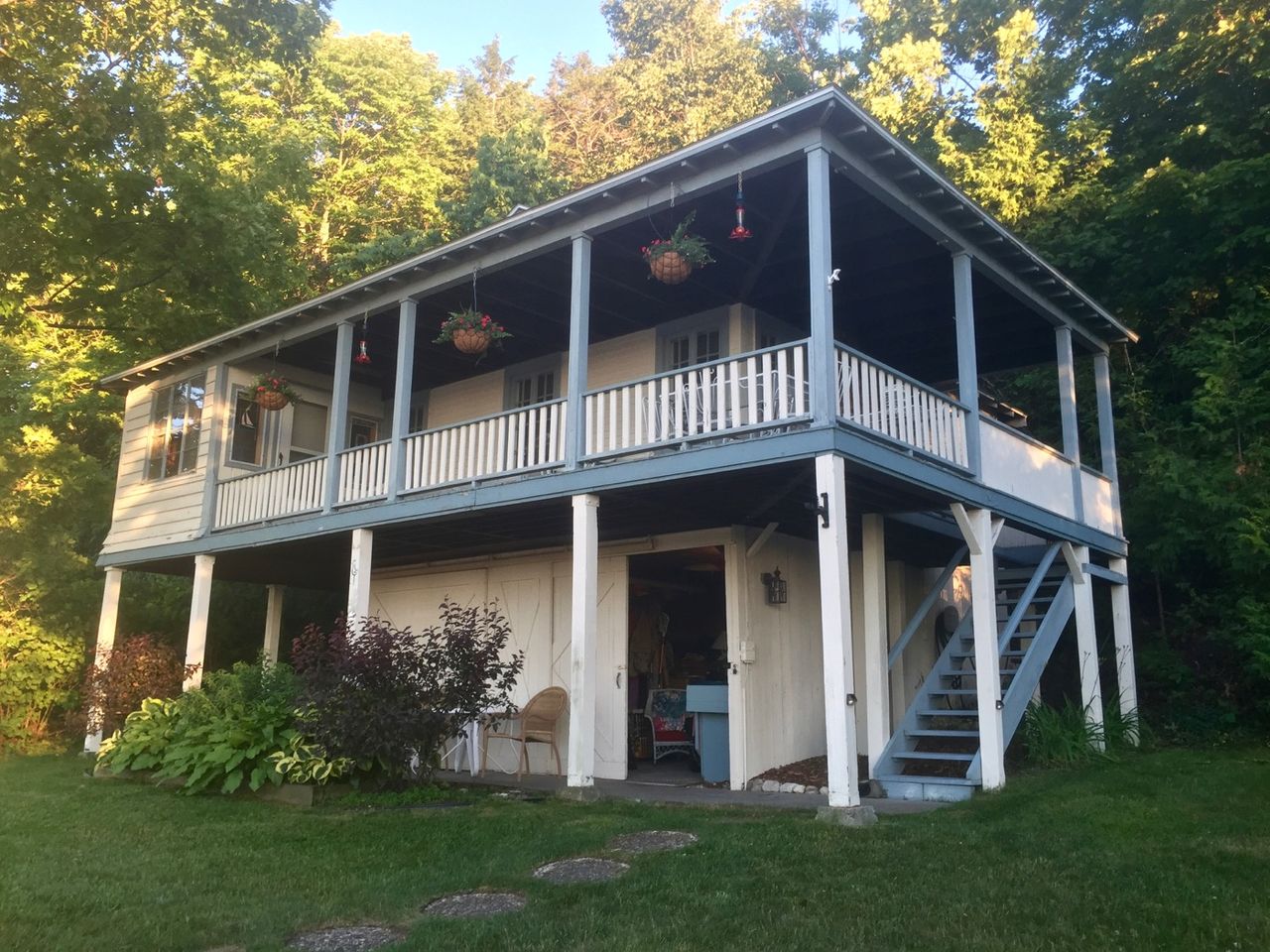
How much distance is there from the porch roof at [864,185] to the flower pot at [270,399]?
855 mm

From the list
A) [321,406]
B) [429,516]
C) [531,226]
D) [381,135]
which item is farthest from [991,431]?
[381,135]

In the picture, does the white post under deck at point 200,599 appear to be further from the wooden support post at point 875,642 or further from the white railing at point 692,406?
the wooden support post at point 875,642

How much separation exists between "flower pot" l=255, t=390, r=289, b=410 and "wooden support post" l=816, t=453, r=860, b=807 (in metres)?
8.18

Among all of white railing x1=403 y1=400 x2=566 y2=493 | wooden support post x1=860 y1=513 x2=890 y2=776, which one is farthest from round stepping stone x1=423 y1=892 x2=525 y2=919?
wooden support post x1=860 y1=513 x2=890 y2=776

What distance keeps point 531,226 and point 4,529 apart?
43.7 ft

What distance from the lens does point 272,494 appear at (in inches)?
524

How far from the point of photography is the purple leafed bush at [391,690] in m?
9.27

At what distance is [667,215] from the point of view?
10102 mm

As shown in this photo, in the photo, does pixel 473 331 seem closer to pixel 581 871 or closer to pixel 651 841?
pixel 651 841

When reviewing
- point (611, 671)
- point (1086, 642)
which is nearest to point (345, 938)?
point (611, 671)

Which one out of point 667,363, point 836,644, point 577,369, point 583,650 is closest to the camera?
point 836,644

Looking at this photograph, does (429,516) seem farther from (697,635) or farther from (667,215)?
(697,635)

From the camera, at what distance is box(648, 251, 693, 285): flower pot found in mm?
8969

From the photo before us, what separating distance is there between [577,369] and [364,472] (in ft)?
11.8
